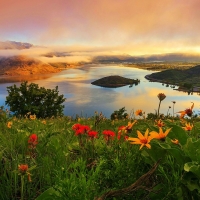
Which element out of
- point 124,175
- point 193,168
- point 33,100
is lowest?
point 33,100

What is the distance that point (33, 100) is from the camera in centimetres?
5572

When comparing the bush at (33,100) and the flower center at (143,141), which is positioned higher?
the flower center at (143,141)

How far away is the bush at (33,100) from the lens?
52750 millimetres

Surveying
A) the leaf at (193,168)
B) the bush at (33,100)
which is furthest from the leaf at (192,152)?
the bush at (33,100)

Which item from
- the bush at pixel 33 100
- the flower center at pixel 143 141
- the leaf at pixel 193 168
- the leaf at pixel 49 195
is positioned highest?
the flower center at pixel 143 141

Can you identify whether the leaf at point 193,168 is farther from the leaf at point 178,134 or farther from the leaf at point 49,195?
the leaf at point 49,195

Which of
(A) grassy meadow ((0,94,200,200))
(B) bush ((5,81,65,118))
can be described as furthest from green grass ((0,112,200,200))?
(B) bush ((5,81,65,118))

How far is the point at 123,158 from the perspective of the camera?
1896 millimetres

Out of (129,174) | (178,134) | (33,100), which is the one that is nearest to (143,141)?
(129,174)

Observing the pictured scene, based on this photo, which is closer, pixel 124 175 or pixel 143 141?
pixel 143 141

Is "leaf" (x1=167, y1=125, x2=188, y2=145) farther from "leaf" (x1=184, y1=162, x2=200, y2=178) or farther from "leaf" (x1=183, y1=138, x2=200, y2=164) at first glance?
"leaf" (x1=184, y1=162, x2=200, y2=178)

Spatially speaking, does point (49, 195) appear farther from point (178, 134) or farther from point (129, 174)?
point (178, 134)

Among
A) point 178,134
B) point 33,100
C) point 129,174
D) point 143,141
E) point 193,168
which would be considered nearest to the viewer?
point 193,168

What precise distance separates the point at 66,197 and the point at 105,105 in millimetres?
146032
